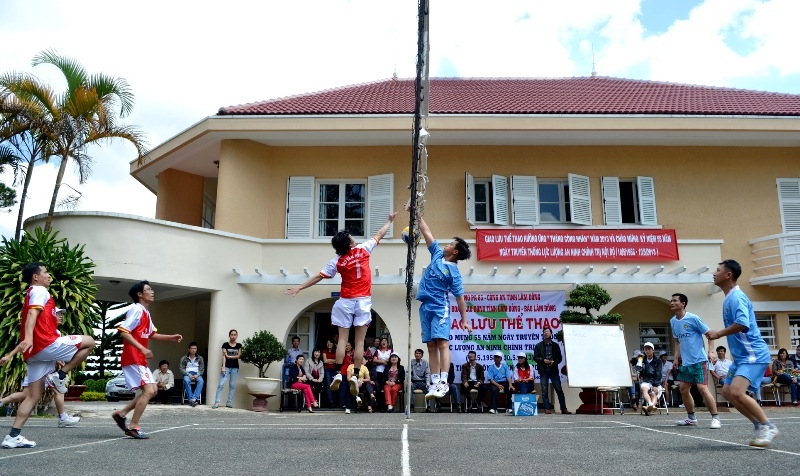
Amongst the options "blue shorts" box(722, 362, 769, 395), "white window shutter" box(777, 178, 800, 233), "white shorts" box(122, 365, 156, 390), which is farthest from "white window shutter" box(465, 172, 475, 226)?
"blue shorts" box(722, 362, 769, 395)

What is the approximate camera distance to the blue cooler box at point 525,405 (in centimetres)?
1471

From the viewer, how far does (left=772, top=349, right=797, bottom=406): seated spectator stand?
17766 mm

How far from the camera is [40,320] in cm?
775

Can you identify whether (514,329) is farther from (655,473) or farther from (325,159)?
(655,473)

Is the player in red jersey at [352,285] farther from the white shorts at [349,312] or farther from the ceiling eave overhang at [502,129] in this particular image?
the ceiling eave overhang at [502,129]

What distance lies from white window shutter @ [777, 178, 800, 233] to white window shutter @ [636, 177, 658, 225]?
143 inches

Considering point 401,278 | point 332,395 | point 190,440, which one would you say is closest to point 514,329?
point 401,278

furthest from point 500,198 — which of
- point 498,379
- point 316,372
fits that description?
point 316,372

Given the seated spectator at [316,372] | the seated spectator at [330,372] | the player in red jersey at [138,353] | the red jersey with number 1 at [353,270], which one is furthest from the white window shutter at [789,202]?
the player in red jersey at [138,353]

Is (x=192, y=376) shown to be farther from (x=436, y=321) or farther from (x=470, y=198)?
(x=436, y=321)

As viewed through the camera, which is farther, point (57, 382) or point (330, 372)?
point (330, 372)

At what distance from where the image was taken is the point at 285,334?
1859 centimetres

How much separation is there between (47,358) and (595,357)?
11578 millimetres

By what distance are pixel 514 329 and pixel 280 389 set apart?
6033 millimetres
